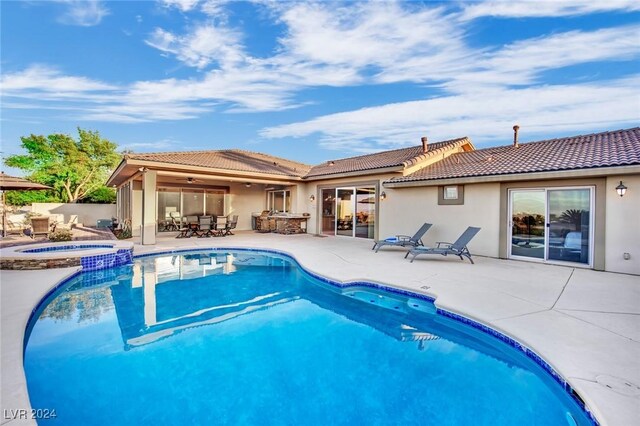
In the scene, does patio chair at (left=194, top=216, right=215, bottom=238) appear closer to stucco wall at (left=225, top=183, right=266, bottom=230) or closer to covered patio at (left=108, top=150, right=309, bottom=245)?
covered patio at (left=108, top=150, right=309, bottom=245)

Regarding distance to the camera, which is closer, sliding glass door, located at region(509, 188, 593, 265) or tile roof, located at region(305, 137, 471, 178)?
sliding glass door, located at region(509, 188, 593, 265)

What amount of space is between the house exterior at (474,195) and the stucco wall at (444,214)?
0.03 m

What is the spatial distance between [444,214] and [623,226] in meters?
4.62

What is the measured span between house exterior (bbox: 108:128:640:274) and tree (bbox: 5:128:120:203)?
16149 mm

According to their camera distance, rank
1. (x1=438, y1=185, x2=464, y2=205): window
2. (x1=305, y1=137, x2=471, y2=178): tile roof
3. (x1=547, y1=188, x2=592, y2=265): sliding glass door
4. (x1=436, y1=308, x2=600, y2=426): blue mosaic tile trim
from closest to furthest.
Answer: (x1=436, y1=308, x2=600, y2=426): blue mosaic tile trim
(x1=547, y1=188, x2=592, y2=265): sliding glass door
(x1=438, y1=185, x2=464, y2=205): window
(x1=305, y1=137, x2=471, y2=178): tile roof

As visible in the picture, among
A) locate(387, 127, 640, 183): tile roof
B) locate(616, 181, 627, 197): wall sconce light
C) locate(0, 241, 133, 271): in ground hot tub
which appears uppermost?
locate(387, 127, 640, 183): tile roof

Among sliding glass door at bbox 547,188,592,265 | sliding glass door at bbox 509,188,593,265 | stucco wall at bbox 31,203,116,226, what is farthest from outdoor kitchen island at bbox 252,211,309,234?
stucco wall at bbox 31,203,116,226

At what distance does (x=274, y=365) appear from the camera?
388 cm

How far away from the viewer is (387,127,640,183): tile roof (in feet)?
26.9

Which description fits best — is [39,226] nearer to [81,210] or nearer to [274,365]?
[81,210]

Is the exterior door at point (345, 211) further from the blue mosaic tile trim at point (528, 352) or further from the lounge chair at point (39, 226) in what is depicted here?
the lounge chair at point (39, 226)

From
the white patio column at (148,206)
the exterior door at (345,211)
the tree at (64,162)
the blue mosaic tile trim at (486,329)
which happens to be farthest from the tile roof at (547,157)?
the tree at (64,162)

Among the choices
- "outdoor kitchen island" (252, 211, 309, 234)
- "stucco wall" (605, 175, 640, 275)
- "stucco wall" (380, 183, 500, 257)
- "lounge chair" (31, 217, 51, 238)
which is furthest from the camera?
"outdoor kitchen island" (252, 211, 309, 234)

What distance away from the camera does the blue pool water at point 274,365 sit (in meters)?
3.01
